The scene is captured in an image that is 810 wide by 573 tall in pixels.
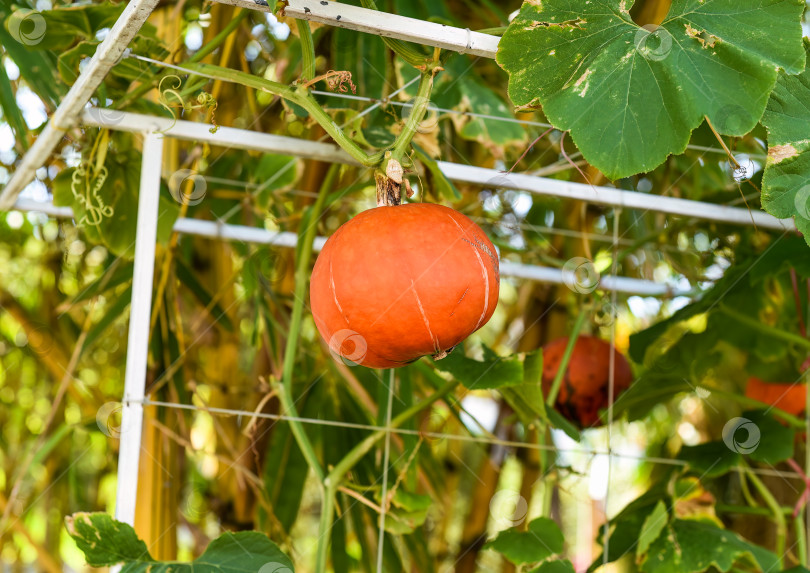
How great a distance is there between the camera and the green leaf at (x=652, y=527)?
0.93 m

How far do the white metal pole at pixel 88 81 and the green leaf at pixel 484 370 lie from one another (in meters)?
0.40

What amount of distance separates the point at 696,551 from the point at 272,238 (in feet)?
2.33

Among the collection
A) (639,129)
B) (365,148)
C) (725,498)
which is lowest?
(725,498)

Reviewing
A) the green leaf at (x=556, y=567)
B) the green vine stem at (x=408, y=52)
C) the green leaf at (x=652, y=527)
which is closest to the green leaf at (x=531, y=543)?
the green leaf at (x=556, y=567)

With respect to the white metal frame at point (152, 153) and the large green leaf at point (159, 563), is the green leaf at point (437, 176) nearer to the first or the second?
the white metal frame at point (152, 153)

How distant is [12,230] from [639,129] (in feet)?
5.23

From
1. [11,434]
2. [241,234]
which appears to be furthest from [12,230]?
[241,234]

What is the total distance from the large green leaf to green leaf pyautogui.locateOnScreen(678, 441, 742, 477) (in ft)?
1.93

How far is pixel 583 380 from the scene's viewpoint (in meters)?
1.18

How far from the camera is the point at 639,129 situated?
616 millimetres

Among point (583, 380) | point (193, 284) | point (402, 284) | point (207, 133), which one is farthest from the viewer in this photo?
point (193, 284)

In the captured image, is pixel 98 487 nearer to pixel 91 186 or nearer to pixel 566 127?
pixel 91 186

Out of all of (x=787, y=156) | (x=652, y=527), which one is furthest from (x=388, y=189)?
(x=652, y=527)

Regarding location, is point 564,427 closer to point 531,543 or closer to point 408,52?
point 531,543
